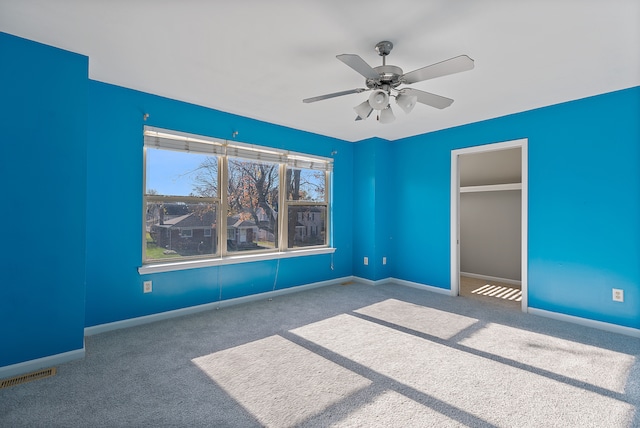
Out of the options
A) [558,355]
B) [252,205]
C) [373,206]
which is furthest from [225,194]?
[558,355]

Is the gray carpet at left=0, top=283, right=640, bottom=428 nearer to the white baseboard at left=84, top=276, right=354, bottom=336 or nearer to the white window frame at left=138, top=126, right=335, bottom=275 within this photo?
the white baseboard at left=84, top=276, right=354, bottom=336

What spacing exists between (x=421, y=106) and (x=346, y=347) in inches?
A: 107

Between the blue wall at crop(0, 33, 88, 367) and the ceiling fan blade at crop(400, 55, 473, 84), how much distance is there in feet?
8.41

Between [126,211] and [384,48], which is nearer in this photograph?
[384,48]

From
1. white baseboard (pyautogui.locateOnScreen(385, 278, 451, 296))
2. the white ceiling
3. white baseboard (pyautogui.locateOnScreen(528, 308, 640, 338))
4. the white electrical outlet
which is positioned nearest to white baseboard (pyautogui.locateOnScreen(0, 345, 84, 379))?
the white ceiling

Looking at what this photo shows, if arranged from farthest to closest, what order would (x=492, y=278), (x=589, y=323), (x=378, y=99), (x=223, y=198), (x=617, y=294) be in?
1. (x=492, y=278)
2. (x=223, y=198)
3. (x=589, y=323)
4. (x=617, y=294)
5. (x=378, y=99)

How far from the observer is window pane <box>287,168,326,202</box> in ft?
15.1

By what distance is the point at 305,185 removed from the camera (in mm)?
4781

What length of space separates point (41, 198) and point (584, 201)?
196 inches

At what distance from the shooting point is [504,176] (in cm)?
533

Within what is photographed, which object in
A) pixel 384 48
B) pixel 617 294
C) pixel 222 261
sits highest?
pixel 384 48

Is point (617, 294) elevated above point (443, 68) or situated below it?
below

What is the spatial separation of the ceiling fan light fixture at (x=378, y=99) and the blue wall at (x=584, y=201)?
239cm

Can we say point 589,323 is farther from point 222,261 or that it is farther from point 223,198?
point 223,198
